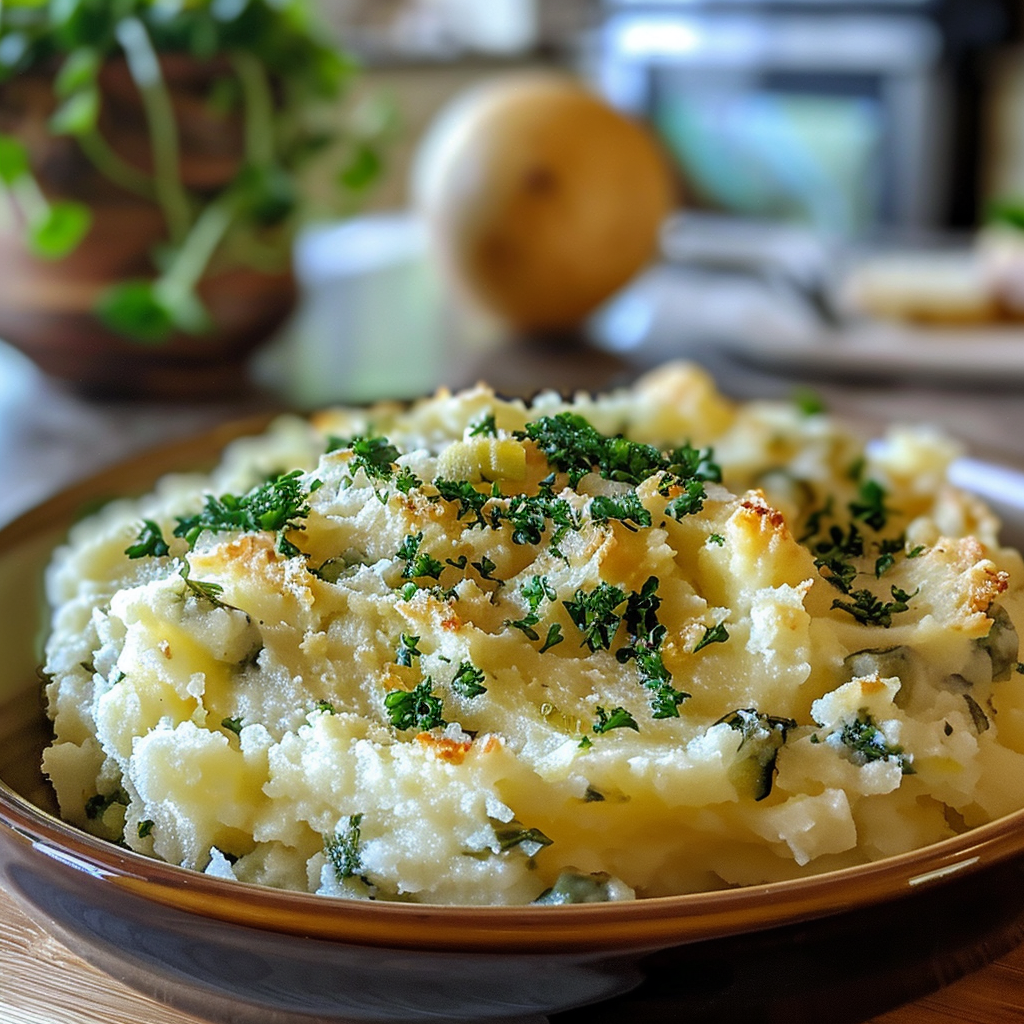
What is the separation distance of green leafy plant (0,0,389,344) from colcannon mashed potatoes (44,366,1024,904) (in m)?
1.27

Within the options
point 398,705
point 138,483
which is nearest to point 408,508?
point 398,705

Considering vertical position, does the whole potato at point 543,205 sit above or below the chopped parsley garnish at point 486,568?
below

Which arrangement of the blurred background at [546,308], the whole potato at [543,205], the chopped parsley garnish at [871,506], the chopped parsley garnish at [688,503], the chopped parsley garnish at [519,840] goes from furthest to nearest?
the whole potato at [543,205]
the blurred background at [546,308]
the chopped parsley garnish at [871,506]
the chopped parsley garnish at [688,503]
the chopped parsley garnish at [519,840]

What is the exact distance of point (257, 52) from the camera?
90.7 inches

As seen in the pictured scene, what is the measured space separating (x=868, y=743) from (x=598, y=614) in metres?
0.20

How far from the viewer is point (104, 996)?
2.77ft

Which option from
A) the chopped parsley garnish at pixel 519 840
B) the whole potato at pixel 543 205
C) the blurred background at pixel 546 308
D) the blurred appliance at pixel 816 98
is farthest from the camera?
the blurred appliance at pixel 816 98

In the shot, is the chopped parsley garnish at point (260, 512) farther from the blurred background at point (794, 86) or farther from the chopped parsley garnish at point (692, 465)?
the blurred background at point (794, 86)

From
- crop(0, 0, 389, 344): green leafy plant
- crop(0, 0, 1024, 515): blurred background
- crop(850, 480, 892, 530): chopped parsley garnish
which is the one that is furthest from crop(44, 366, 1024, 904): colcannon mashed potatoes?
crop(0, 0, 389, 344): green leafy plant

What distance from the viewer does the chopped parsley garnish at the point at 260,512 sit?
0.97 metres

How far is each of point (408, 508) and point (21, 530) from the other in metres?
0.52

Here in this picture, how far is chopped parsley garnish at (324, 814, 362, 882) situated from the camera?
77cm

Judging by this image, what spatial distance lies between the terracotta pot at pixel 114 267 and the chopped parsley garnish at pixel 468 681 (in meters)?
1.67

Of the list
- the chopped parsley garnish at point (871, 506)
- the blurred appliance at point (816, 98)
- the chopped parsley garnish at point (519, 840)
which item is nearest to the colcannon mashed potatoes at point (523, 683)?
the chopped parsley garnish at point (519, 840)
